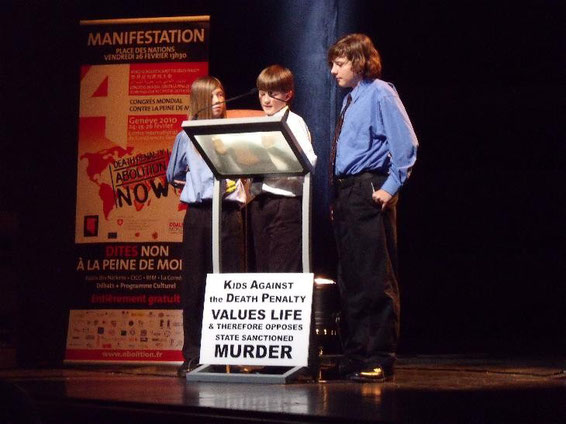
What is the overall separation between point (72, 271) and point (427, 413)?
3600mm

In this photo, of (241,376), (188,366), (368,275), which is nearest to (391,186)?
(368,275)

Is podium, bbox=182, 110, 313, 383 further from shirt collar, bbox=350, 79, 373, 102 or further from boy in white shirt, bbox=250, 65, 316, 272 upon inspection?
shirt collar, bbox=350, 79, 373, 102

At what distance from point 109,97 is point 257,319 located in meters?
2.43

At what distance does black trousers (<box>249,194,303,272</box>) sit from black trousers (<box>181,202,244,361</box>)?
8.3 inches

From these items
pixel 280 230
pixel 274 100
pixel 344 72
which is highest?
pixel 344 72

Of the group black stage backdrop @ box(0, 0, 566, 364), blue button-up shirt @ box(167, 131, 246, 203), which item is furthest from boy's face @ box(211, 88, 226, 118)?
black stage backdrop @ box(0, 0, 566, 364)

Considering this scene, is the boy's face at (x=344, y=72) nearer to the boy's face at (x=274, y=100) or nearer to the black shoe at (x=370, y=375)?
the boy's face at (x=274, y=100)

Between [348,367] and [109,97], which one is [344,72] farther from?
[109,97]

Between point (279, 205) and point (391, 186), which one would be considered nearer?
point (391, 186)

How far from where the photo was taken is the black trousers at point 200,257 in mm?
4375

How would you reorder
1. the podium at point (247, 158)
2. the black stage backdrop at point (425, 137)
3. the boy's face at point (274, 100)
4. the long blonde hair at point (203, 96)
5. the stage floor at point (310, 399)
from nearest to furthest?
the stage floor at point (310, 399), the podium at point (247, 158), the boy's face at point (274, 100), the long blonde hair at point (203, 96), the black stage backdrop at point (425, 137)

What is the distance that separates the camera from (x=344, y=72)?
4.04m

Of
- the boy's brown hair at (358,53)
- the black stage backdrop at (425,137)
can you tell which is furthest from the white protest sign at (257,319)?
the black stage backdrop at (425,137)

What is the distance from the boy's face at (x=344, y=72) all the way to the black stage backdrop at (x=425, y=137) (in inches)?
65.9
